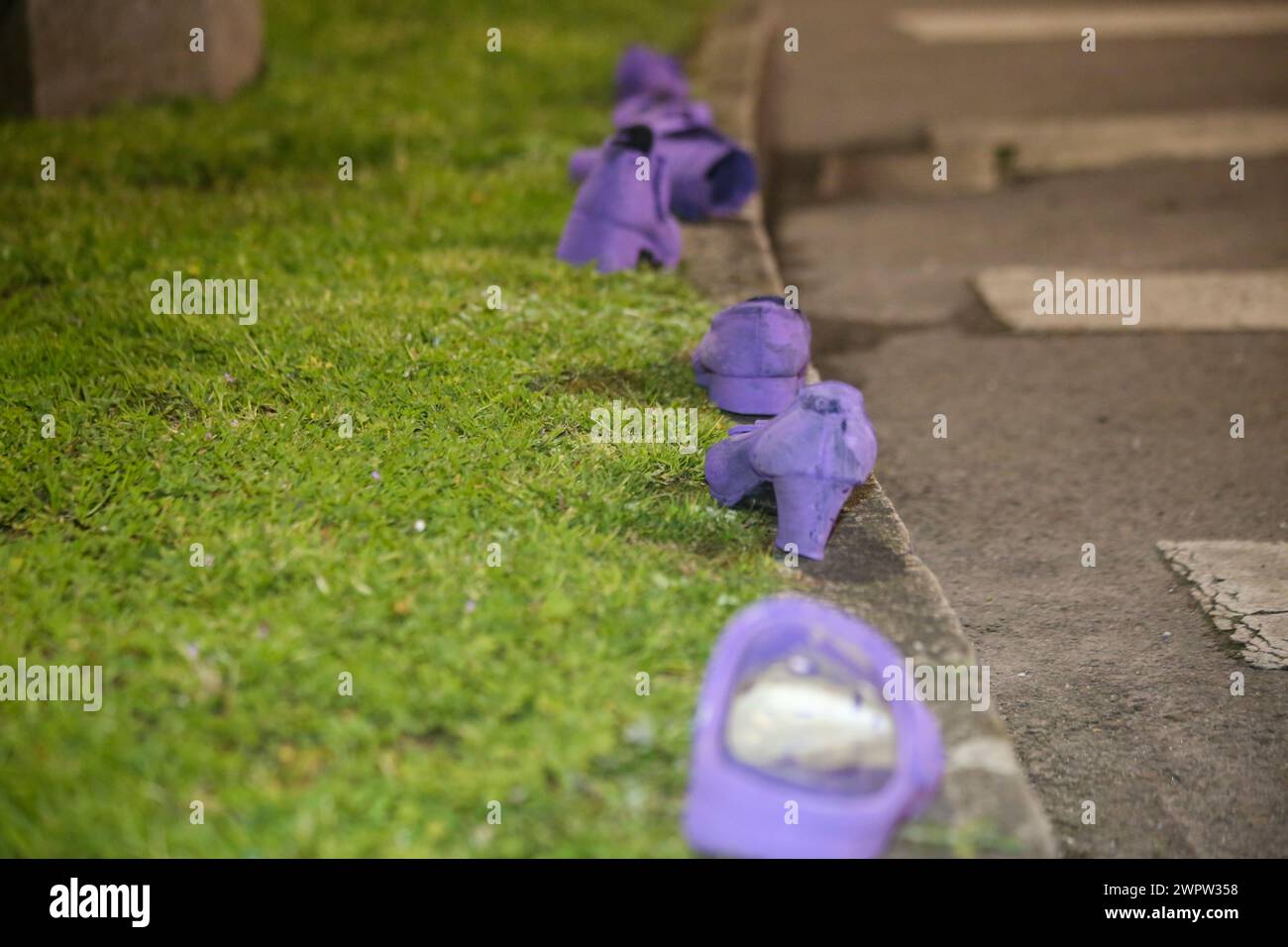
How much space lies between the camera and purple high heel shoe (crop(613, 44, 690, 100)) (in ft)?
21.8

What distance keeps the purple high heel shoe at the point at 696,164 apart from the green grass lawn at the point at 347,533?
0.57 meters

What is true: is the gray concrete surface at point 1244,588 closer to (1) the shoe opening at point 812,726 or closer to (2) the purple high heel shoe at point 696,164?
(1) the shoe opening at point 812,726

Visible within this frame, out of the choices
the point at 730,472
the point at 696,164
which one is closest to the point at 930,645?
the point at 730,472

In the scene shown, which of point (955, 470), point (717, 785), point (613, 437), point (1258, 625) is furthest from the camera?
point (955, 470)

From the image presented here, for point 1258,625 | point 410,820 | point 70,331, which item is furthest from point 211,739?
point 1258,625

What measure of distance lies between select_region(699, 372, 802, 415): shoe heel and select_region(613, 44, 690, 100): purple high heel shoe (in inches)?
135

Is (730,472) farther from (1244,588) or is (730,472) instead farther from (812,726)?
(1244,588)

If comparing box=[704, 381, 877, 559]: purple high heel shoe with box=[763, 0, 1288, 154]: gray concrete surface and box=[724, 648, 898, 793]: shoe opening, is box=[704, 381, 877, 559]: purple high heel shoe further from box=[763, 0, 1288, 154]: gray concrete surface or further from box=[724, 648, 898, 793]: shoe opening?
box=[763, 0, 1288, 154]: gray concrete surface

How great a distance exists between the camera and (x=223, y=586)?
8.84 ft

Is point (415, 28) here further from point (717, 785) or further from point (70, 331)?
point (717, 785)

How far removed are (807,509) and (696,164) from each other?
269 centimetres

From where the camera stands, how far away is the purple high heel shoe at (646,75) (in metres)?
6.63

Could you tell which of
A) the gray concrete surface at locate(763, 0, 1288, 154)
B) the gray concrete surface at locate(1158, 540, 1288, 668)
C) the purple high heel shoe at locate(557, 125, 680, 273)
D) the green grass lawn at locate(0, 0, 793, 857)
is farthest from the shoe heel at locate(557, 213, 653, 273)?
the gray concrete surface at locate(763, 0, 1288, 154)
